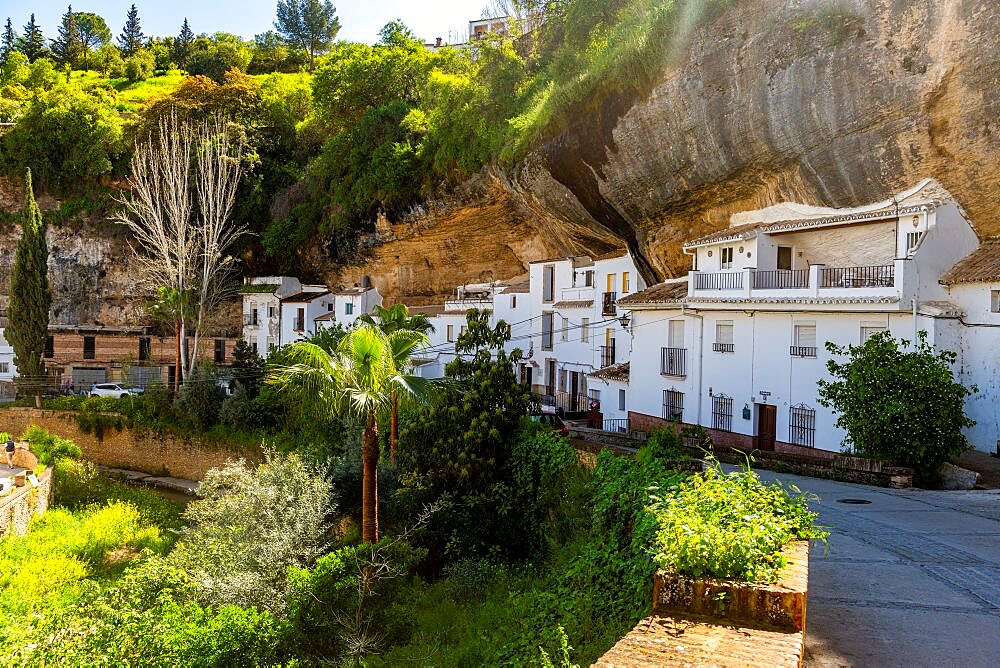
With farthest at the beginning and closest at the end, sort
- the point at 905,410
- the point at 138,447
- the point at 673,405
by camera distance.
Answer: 1. the point at 138,447
2. the point at 673,405
3. the point at 905,410

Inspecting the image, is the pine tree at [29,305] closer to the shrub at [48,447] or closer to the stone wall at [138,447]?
the stone wall at [138,447]

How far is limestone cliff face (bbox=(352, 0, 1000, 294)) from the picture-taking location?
1780 centimetres

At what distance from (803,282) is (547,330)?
49.9ft

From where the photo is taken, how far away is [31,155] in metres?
44.4

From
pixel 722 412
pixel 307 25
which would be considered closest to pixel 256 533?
pixel 722 412

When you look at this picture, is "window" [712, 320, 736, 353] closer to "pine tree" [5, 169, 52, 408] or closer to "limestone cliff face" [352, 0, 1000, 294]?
"limestone cliff face" [352, 0, 1000, 294]

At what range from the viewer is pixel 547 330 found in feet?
113

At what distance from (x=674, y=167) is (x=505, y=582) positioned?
13.5m

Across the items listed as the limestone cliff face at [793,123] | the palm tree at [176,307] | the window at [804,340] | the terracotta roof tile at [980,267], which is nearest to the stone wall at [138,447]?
the palm tree at [176,307]

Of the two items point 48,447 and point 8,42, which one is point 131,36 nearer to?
point 8,42

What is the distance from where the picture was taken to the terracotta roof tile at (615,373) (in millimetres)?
27703

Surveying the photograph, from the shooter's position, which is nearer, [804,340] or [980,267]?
[980,267]

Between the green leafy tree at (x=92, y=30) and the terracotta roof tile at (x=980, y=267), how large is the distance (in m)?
89.7

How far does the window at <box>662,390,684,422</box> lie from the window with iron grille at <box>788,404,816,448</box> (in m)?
4.21
